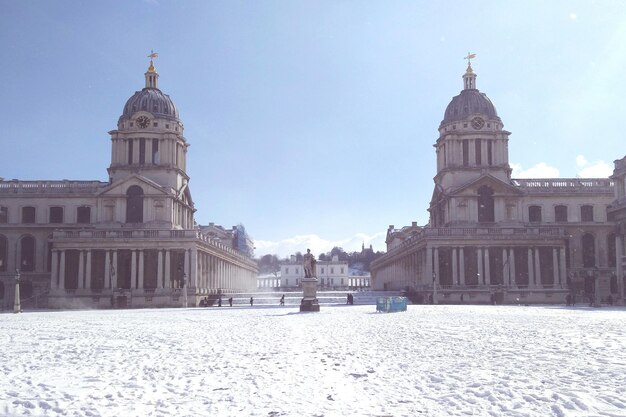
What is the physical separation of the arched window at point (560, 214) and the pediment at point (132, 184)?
5037cm

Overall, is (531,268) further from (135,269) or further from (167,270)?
(135,269)

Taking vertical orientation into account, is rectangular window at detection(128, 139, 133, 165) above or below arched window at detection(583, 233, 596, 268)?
above

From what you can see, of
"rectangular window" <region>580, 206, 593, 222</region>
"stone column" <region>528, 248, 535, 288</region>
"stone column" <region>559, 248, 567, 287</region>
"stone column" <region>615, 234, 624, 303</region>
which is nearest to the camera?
"stone column" <region>615, 234, 624, 303</region>

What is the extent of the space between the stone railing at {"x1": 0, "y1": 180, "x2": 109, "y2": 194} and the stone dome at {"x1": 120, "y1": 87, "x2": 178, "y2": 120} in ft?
32.7

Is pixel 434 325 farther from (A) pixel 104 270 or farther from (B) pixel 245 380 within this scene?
(A) pixel 104 270

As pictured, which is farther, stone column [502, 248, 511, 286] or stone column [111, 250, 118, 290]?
stone column [502, 248, 511, 286]

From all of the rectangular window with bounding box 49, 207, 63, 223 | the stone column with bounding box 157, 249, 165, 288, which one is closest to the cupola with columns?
the stone column with bounding box 157, 249, 165, 288

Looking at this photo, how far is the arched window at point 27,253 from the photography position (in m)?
83.2

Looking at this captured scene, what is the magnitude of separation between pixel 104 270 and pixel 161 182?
14226 mm

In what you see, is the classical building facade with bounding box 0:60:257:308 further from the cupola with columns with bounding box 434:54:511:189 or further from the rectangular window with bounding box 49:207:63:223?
the cupola with columns with bounding box 434:54:511:189

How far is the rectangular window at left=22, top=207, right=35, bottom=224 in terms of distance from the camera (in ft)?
278

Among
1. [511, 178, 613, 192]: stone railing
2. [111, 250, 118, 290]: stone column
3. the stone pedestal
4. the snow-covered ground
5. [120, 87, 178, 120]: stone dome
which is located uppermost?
[120, 87, 178, 120]: stone dome

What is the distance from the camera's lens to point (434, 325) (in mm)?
30750

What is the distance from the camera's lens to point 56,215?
279 feet
